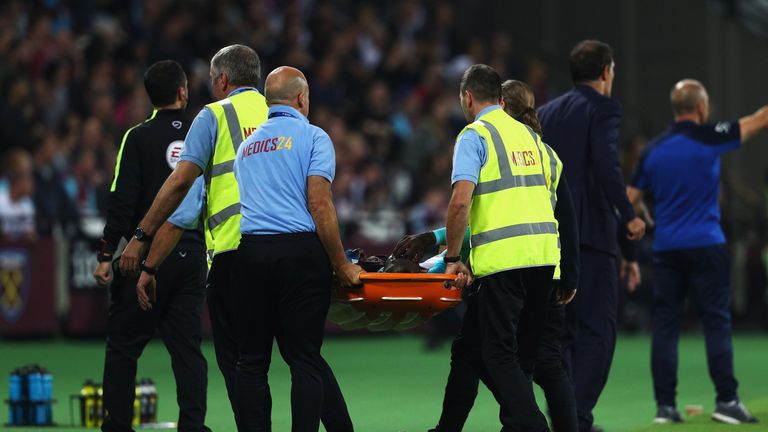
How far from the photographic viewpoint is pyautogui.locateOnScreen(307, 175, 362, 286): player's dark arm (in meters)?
8.01

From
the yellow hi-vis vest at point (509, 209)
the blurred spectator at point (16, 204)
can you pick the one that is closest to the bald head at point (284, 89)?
the yellow hi-vis vest at point (509, 209)

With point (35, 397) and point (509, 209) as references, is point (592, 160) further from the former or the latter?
point (35, 397)

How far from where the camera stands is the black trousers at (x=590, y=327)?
32.2 feet

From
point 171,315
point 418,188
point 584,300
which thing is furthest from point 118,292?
point 418,188

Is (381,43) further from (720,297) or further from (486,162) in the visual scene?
(486,162)

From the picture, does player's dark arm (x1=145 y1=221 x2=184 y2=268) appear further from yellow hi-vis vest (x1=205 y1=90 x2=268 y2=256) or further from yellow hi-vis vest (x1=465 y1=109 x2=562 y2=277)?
yellow hi-vis vest (x1=465 y1=109 x2=562 y2=277)

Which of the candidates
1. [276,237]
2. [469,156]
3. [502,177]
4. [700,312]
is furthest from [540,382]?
[700,312]

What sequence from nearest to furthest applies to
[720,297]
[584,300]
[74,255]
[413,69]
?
[584,300], [720,297], [74,255], [413,69]

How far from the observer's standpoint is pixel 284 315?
8.09 metres

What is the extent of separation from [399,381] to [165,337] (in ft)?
18.2

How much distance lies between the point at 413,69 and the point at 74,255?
8.31 meters

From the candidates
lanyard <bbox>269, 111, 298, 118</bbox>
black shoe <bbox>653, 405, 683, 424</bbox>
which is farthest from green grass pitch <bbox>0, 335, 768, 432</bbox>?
lanyard <bbox>269, 111, 298, 118</bbox>

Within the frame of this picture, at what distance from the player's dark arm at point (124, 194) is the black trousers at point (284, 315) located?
115cm

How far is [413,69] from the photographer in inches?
1014
